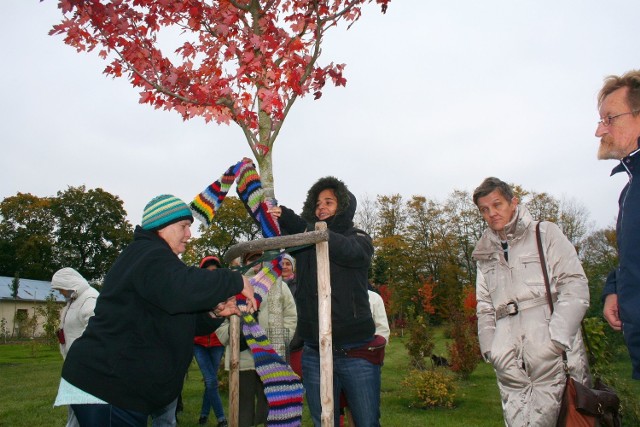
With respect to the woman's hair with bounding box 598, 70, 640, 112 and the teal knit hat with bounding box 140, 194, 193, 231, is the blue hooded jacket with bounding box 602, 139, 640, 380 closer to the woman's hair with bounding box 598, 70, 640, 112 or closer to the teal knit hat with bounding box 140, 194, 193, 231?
the woman's hair with bounding box 598, 70, 640, 112

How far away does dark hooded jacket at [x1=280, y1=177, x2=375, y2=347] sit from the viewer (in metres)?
3.93

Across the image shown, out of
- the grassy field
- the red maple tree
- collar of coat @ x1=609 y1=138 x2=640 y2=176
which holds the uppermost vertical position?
the red maple tree

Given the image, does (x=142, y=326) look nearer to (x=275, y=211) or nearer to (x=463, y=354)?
(x=275, y=211)

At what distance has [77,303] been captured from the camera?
6.55 m

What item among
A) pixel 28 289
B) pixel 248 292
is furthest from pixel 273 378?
pixel 28 289

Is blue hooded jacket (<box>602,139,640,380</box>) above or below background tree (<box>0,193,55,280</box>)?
below

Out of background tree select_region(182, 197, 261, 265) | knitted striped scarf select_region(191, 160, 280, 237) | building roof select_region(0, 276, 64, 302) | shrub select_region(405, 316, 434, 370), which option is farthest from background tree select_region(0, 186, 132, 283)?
knitted striped scarf select_region(191, 160, 280, 237)

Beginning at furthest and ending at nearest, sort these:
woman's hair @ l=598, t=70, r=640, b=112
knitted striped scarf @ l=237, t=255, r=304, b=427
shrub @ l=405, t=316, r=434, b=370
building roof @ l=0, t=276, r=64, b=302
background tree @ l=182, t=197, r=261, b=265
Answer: background tree @ l=182, t=197, r=261, b=265
building roof @ l=0, t=276, r=64, b=302
shrub @ l=405, t=316, r=434, b=370
knitted striped scarf @ l=237, t=255, r=304, b=427
woman's hair @ l=598, t=70, r=640, b=112

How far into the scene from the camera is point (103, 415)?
2.85 meters

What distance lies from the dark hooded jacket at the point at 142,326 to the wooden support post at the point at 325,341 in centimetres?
69

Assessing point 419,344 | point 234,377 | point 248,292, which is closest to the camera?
point 248,292

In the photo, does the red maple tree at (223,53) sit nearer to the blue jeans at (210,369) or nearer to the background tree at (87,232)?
the blue jeans at (210,369)

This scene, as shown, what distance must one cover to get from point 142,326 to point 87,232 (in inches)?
2326

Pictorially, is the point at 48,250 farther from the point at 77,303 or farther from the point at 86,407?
the point at 86,407
